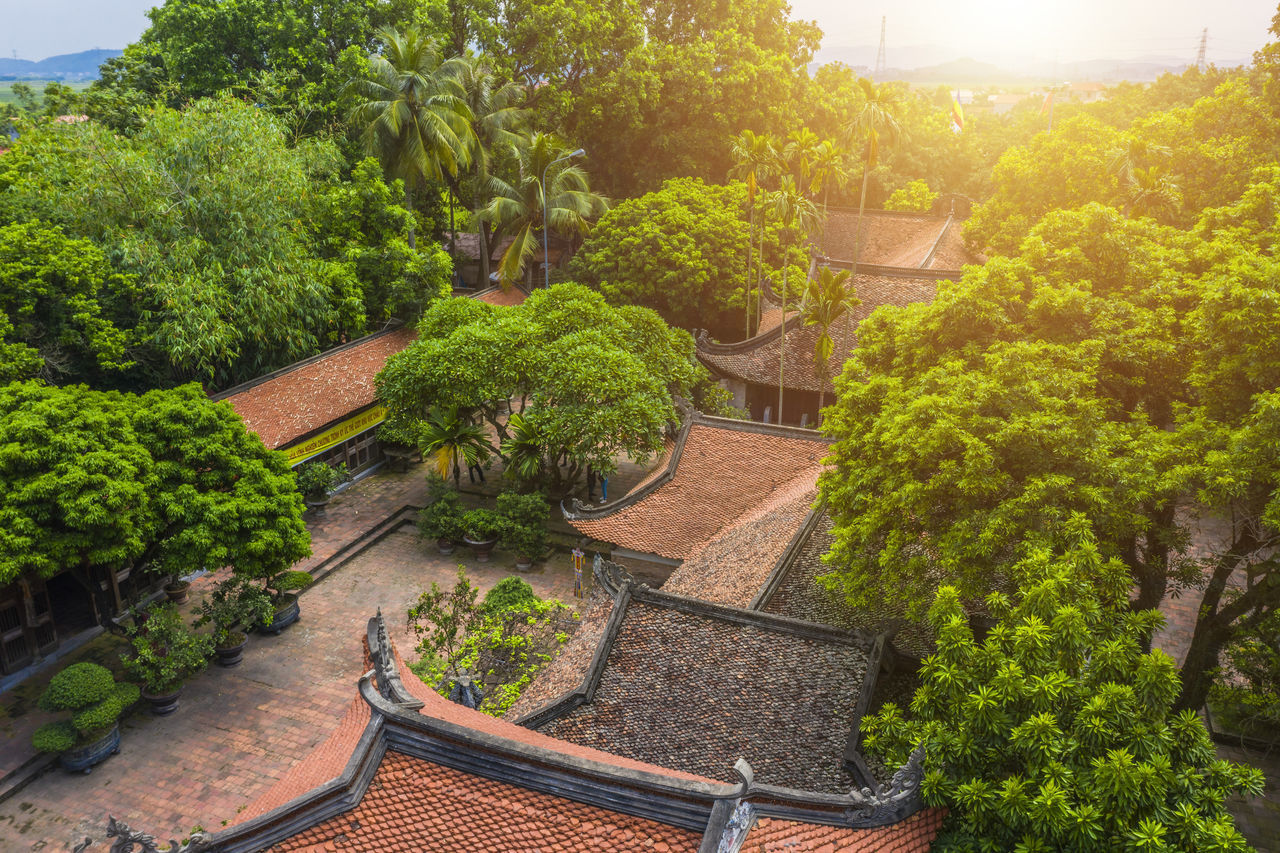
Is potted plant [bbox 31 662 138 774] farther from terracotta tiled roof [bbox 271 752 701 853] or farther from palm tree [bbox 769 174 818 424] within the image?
palm tree [bbox 769 174 818 424]

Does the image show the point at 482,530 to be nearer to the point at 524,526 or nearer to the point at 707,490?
the point at 524,526

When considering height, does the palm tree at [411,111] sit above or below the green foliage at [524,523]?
above

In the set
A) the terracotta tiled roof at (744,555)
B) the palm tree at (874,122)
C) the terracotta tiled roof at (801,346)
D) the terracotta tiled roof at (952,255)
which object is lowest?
the terracotta tiled roof at (744,555)

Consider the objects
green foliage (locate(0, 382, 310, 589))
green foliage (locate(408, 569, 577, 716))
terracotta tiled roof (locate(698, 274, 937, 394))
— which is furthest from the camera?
terracotta tiled roof (locate(698, 274, 937, 394))

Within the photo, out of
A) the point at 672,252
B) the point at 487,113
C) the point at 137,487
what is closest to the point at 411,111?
the point at 487,113

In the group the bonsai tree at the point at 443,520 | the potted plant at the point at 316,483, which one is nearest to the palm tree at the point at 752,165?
the bonsai tree at the point at 443,520

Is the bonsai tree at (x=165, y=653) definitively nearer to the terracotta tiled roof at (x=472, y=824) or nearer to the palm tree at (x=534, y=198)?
the terracotta tiled roof at (x=472, y=824)

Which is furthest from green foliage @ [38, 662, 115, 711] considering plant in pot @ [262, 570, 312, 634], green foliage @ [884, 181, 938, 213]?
green foliage @ [884, 181, 938, 213]
